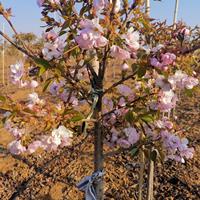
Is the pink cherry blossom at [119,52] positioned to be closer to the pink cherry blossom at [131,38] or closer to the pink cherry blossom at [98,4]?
the pink cherry blossom at [131,38]

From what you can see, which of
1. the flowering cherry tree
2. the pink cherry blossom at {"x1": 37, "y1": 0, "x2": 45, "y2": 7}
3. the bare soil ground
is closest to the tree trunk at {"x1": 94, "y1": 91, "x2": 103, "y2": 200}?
the flowering cherry tree

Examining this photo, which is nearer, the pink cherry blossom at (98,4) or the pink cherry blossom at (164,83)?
the pink cherry blossom at (164,83)

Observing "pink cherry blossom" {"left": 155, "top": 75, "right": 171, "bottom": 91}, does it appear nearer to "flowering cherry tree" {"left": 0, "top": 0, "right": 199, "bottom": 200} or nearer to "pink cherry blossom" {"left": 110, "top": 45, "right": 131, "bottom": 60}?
"flowering cherry tree" {"left": 0, "top": 0, "right": 199, "bottom": 200}

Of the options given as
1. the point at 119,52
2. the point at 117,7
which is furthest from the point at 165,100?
the point at 117,7

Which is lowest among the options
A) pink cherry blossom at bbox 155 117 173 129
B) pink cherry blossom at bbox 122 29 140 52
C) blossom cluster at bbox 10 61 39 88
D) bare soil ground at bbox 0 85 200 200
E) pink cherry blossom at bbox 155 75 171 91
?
bare soil ground at bbox 0 85 200 200

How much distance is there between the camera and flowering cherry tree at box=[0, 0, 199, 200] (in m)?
1.18

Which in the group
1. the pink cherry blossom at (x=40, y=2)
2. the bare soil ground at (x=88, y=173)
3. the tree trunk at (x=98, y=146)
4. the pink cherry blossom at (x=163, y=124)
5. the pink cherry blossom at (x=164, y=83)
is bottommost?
the bare soil ground at (x=88, y=173)

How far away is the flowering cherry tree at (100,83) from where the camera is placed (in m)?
1.18

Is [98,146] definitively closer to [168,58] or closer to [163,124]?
[163,124]

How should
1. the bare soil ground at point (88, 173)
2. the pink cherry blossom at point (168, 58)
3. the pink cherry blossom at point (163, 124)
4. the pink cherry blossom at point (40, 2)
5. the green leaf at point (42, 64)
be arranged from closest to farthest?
the pink cherry blossom at point (168, 58), the green leaf at point (42, 64), the pink cherry blossom at point (40, 2), the pink cherry blossom at point (163, 124), the bare soil ground at point (88, 173)

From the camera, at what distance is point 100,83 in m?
1.57

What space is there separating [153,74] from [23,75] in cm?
51

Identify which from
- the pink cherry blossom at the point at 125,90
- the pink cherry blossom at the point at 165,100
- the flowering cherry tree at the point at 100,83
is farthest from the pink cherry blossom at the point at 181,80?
the pink cherry blossom at the point at 125,90

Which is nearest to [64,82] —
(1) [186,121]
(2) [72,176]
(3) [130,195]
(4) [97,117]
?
(4) [97,117]
